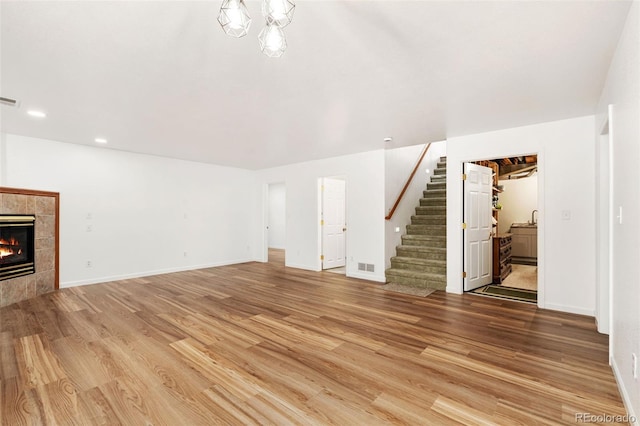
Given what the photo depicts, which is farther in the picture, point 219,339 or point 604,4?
point 219,339

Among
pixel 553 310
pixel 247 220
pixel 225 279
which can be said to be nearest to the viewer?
pixel 553 310

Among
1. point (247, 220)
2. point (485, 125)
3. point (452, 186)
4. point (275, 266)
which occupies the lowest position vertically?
point (275, 266)

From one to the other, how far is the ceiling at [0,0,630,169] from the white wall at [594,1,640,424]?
0.24 meters

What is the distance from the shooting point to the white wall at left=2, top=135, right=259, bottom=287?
16.2ft

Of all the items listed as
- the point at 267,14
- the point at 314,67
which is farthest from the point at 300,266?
the point at 267,14

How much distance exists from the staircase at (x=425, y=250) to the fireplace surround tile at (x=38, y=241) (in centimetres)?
564

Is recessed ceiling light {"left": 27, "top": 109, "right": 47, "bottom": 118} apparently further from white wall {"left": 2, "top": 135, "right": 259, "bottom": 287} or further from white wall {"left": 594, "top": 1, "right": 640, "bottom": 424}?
white wall {"left": 594, "top": 1, "right": 640, "bottom": 424}

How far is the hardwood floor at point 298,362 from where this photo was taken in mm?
1859

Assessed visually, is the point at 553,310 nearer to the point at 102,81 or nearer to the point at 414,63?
the point at 414,63

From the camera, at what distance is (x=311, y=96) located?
3.10 m

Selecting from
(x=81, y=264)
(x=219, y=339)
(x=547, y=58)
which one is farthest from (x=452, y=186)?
(x=81, y=264)

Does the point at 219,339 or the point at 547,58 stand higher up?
the point at 547,58

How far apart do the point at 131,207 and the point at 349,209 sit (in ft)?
14.0

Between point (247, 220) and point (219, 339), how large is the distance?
5074 mm
